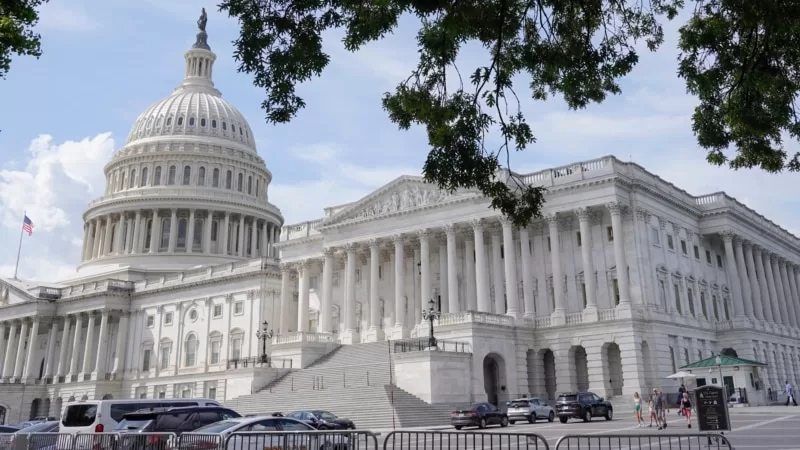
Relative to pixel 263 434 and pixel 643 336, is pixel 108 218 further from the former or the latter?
pixel 263 434

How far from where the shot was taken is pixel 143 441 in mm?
16562

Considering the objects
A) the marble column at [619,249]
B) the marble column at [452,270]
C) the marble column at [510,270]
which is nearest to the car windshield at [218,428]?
the marble column at [510,270]

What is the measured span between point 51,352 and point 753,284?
76.4m

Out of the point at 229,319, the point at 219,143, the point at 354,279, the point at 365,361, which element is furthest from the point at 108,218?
the point at 365,361

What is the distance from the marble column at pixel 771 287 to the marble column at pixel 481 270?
27749mm

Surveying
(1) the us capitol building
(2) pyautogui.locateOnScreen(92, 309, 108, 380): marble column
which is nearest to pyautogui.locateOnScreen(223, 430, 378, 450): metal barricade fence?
(1) the us capitol building

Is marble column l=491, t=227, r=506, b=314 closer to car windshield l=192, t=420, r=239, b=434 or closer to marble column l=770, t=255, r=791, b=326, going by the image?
marble column l=770, t=255, r=791, b=326

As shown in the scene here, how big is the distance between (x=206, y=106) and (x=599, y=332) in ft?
260

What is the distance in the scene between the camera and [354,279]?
61.3 meters

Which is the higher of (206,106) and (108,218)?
(206,106)

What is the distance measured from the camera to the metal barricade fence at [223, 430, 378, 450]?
1409 cm

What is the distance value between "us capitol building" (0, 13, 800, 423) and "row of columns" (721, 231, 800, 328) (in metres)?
0.18

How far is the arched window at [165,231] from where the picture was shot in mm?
98062

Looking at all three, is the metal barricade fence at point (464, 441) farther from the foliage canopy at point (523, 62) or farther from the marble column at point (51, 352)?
the marble column at point (51, 352)
